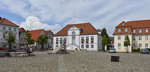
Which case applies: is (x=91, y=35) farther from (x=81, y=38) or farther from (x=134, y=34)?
(x=134, y=34)

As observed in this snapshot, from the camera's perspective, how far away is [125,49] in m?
42.8

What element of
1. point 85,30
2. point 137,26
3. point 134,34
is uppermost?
point 137,26

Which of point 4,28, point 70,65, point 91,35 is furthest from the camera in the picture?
point 91,35

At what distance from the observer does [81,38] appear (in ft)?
168

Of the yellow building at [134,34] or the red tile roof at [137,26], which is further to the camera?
the red tile roof at [137,26]

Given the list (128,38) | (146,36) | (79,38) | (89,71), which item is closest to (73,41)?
(79,38)

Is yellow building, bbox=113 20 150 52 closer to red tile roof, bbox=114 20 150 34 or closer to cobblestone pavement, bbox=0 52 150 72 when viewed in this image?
red tile roof, bbox=114 20 150 34

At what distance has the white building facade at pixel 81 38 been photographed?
1909 inches

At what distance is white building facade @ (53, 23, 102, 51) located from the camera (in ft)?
159

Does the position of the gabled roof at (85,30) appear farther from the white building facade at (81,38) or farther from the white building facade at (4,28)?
the white building facade at (4,28)

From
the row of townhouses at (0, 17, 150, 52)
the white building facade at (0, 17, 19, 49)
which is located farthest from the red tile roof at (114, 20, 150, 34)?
the white building facade at (0, 17, 19, 49)

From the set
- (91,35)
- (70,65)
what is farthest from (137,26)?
(70,65)

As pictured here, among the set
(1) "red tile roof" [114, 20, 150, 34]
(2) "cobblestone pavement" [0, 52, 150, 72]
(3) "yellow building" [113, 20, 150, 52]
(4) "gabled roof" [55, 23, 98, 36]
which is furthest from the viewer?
(4) "gabled roof" [55, 23, 98, 36]

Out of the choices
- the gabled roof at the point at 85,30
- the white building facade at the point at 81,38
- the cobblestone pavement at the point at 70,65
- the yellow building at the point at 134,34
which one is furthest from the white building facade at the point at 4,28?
the yellow building at the point at 134,34
